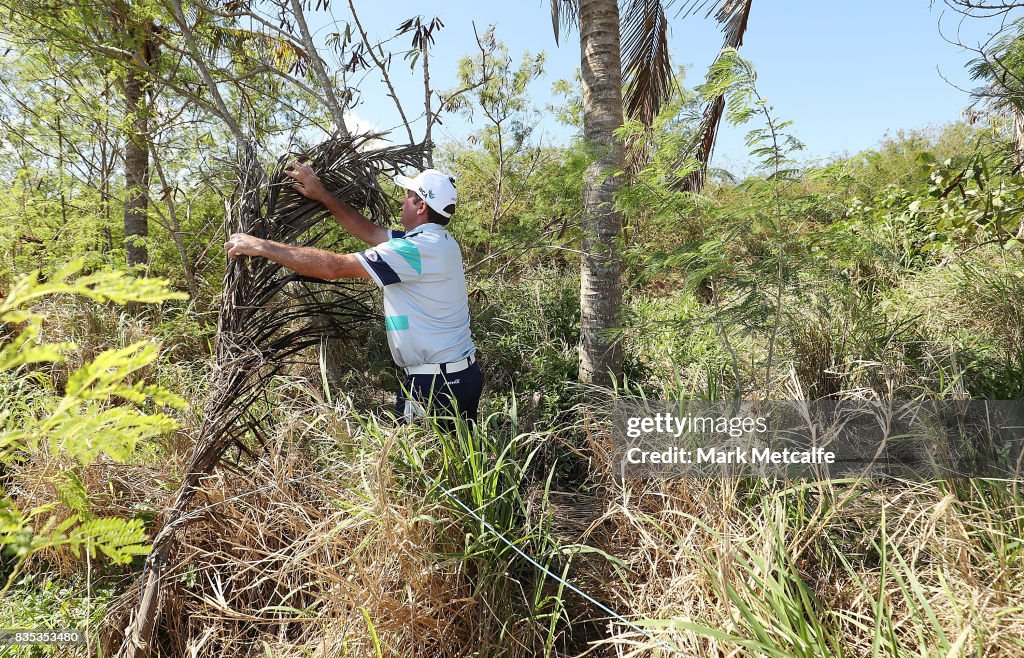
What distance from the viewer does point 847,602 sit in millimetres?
2031

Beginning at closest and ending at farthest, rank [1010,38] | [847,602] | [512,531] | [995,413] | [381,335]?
[847,602] < [512,531] < [995,413] < [1010,38] < [381,335]

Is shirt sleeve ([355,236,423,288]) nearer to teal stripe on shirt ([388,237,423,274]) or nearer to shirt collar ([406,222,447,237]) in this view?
teal stripe on shirt ([388,237,423,274])

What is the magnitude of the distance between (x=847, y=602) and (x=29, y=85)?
7.90 meters

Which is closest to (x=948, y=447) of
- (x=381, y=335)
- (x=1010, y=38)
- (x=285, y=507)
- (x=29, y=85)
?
(x=1010, y=38)

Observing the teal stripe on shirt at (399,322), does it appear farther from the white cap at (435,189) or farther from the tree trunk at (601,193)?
the tree trunk at (601,193)

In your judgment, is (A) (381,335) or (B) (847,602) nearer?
(B) (847,602)

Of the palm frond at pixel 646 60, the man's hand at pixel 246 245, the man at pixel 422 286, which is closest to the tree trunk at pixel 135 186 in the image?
the man at pixel 422 286

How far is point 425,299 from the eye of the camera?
276 centimetres

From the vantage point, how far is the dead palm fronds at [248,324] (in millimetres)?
2240

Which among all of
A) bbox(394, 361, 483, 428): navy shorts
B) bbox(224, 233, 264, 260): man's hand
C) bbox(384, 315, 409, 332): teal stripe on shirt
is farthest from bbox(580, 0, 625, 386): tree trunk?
bbox(224, 233, 264, 260): man's hand

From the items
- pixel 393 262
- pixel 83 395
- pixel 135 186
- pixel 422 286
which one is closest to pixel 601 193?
pixel 422 286

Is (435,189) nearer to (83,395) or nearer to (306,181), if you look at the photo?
(306,181)

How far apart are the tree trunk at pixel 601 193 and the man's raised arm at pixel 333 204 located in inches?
62.9

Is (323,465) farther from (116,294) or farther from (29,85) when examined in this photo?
(29,85)
